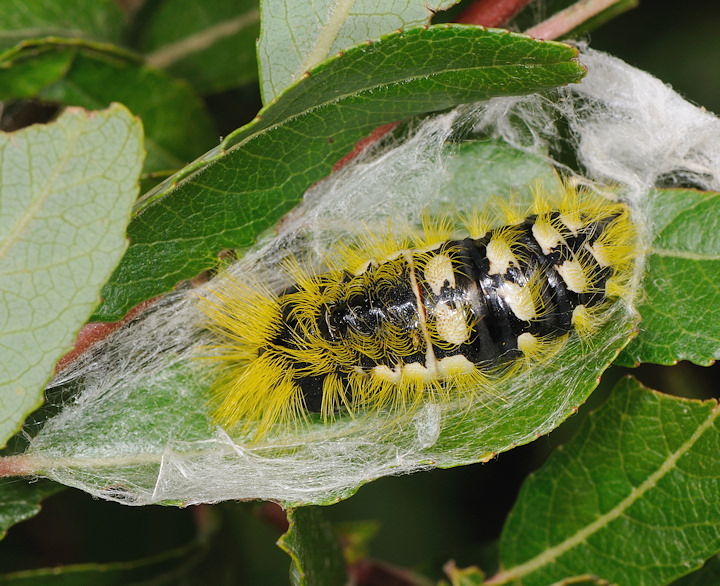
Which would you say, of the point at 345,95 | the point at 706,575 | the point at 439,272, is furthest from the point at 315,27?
the point at 706,575

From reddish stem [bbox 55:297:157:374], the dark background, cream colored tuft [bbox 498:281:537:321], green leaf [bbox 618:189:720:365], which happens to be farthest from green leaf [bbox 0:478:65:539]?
green leaf [bbox 618:189:720:365]

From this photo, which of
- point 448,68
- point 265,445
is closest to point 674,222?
point 448,68

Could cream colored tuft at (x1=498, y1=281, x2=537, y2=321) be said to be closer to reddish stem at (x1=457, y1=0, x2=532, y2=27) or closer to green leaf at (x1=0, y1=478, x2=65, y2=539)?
reddish stem at (x1=457, y1=0, x2=532, y2=27)

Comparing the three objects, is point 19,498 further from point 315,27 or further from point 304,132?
point 315,27

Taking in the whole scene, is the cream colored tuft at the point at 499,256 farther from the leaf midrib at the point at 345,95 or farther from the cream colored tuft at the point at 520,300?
the leaf midrib at the point at 345,95

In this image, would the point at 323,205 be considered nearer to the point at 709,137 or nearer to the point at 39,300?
the point at 39,300

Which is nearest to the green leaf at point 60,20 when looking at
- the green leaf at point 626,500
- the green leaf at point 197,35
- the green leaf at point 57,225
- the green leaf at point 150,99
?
the green leaf at point 197,35
